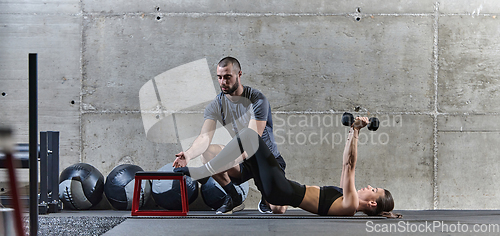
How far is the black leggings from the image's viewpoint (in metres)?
2.94

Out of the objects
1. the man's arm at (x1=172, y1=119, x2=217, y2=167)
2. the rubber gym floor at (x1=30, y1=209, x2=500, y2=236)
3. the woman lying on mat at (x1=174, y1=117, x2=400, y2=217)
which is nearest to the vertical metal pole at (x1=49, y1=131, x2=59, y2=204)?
the rubber gym floor at (x1=30, y1=209, x2=500, y2=236)

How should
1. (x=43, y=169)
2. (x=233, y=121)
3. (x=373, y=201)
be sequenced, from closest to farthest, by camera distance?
(x=373, y=201) < (x=43, y=169) < (x=233, y=121)

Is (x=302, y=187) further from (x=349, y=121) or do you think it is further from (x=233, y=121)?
(x=233, y=121)

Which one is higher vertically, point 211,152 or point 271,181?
point 211,152

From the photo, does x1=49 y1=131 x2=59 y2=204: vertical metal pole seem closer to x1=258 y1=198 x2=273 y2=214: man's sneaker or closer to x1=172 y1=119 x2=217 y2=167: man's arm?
x1=172 y1=119 x2=217 y2=167: man's arm

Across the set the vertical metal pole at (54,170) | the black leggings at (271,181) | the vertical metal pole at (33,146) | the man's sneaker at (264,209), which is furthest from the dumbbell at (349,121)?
the vertical metal pole at (54,170)

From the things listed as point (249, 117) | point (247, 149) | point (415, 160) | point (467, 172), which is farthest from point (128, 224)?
point (467, 172)

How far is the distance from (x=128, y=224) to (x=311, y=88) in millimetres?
2301

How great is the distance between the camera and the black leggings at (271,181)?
116 inches

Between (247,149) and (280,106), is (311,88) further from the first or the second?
(247,149)

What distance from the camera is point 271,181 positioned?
2.94 meters

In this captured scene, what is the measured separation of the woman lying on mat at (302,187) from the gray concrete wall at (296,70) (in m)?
1.01

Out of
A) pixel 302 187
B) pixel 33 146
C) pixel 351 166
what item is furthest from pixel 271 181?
pixel 33 146

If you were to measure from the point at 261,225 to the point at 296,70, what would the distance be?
1.92 m
